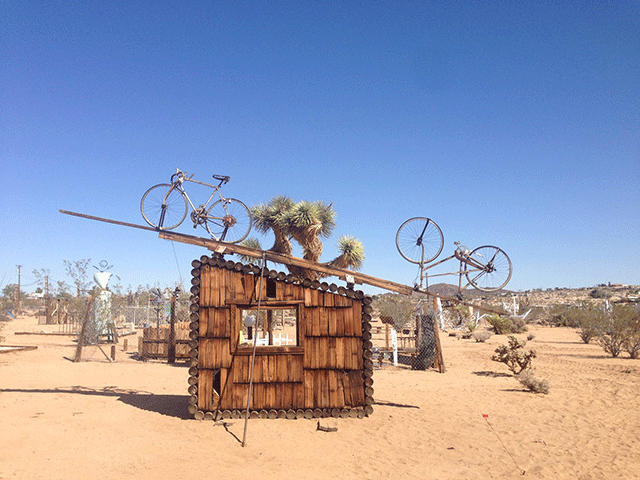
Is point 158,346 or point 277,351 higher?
point 277,351

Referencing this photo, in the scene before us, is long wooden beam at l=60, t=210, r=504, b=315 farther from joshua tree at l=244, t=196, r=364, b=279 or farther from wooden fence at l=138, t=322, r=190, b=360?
wooden fence at l=138, t=322, r=190, b=360

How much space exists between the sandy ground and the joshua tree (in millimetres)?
5487

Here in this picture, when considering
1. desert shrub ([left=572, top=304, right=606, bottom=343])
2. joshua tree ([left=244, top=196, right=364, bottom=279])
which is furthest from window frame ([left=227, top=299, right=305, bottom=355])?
desert shrub ([left=572, top=304, right=606, bottom=343])

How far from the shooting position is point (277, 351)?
32.5ft

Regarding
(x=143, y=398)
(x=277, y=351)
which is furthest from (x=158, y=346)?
(x=277, y=351)

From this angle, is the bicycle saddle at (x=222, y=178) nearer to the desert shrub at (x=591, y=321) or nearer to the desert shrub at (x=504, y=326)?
the desert shrub at (x=591, y=321)

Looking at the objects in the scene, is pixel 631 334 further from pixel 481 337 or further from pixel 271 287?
pixel 271 287

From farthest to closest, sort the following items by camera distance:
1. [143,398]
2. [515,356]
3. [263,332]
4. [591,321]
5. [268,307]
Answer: [591,321]
[263,332]
[515,356]
[143,398]
[268,307]

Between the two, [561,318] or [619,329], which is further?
[561,318]

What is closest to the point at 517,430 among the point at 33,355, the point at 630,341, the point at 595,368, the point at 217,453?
the point at 217,453

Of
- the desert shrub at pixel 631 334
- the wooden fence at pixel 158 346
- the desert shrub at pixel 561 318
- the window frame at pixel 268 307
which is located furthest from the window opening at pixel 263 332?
the desert shrub at pixel 561 318

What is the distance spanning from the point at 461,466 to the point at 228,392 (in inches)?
197

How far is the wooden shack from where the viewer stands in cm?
966

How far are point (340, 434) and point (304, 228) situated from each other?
31.0 ft
